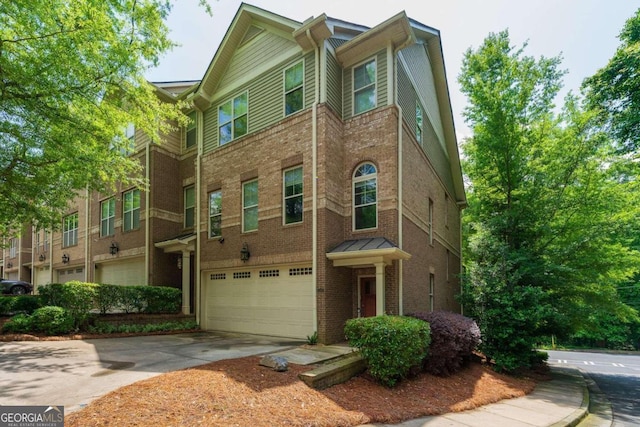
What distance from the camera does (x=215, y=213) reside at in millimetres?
14609

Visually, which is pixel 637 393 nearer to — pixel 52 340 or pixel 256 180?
pixel 256 180

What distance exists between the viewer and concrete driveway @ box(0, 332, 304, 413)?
5.66 m

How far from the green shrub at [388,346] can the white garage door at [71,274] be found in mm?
18507

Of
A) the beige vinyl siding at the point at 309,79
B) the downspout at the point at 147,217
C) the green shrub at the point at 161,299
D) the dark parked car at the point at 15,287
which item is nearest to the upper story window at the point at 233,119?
the beige vinyl siding at the point at 309,79

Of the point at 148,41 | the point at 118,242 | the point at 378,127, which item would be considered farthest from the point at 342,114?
the point at 118,242

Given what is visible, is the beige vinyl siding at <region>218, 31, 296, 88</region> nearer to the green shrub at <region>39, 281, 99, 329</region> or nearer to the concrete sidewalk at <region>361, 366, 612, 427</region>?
the green shrub at <region>39, 281, 99, 329</region>

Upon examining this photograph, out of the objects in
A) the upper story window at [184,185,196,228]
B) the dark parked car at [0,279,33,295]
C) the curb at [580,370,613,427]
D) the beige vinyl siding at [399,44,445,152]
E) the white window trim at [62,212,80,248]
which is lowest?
the curb at [580,370,613,427]

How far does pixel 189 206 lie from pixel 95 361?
31.6ft

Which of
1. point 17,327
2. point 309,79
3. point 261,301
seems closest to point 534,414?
point 261,301

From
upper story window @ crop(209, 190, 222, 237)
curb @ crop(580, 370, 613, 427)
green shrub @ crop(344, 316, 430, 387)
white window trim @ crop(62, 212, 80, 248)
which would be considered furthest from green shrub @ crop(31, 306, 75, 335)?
curb @ crop(580, 370, 613, 427)

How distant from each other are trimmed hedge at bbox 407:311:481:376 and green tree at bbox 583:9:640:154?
9.49 m

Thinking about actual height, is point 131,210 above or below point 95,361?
above

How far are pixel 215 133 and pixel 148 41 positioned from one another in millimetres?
4695

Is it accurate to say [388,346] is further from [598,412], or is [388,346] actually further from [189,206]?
[189,206]
